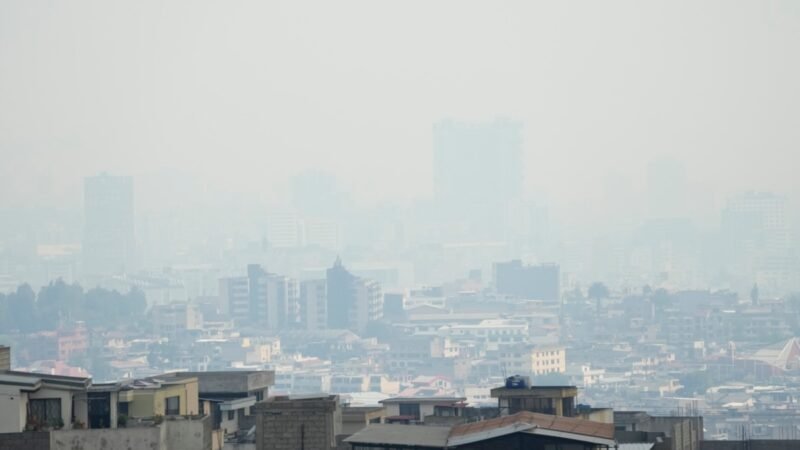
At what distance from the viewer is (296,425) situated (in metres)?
17.2

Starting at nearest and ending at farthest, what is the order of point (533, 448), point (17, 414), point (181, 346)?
1. point (533, 448)
2. point (17, 414)
3. point (181, 346)

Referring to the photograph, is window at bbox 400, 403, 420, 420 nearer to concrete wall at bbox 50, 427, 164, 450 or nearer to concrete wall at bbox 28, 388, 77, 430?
concrete wall at bbox 28, 388, 77, 430

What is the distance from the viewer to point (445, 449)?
14992 mm

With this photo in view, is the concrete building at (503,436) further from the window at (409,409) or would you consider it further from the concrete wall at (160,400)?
the window at (409,409)

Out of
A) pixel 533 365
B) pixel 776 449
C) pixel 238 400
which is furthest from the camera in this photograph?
pixel 533 365

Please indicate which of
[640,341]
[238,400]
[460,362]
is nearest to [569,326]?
[640,341]

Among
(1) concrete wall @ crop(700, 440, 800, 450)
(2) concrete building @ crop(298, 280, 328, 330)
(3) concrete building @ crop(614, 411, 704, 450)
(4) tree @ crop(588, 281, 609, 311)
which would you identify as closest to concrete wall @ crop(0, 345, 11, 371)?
(3) concrete building @ crop(614, 411, 704, 450)

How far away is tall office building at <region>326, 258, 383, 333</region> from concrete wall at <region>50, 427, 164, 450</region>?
6711 inches

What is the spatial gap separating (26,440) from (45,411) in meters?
1.36

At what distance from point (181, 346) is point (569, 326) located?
31.8m

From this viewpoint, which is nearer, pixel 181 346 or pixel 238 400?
pixel 238 400

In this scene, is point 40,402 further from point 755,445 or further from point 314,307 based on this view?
point 314,307

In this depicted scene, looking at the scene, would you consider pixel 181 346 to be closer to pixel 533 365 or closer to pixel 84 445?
pixel 533 365

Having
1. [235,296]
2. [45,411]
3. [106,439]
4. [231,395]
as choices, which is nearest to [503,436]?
[106,439]
